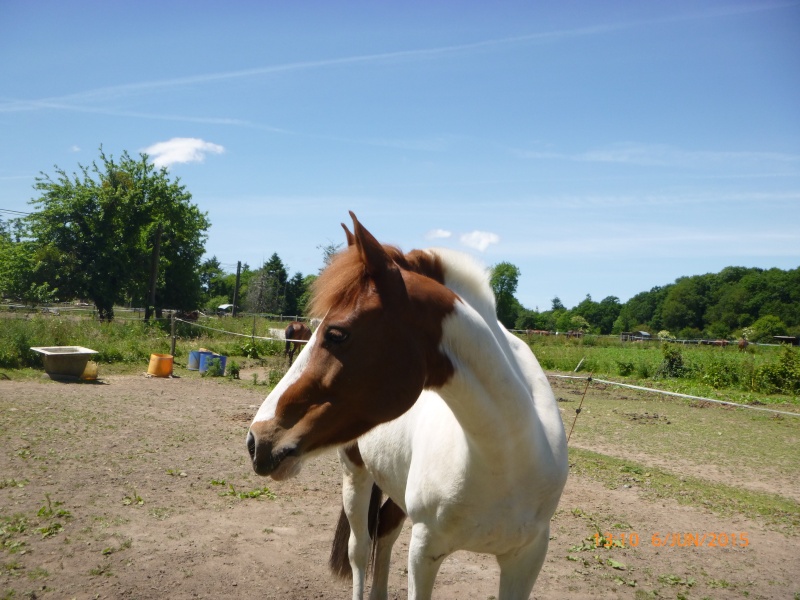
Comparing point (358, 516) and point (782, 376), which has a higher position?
point (782, 376)

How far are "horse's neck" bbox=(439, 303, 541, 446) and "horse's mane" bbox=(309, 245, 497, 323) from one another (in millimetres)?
127

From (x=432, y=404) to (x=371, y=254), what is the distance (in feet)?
3.52

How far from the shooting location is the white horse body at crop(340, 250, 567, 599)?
2.03 meters

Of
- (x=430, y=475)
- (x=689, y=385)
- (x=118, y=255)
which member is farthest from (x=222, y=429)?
(x=118, y=255)

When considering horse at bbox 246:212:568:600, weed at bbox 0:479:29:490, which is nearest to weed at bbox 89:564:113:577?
weed at bbox 0:479:29:490

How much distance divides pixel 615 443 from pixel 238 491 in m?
6.57

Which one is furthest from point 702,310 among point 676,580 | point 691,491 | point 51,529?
point 51,529

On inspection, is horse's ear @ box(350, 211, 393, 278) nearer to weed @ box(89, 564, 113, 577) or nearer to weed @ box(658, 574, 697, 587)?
weed @ box(89, 564, 113, 577)

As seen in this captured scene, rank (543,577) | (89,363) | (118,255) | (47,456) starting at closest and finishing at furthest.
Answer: (543,577) < (47,456) < (89,363) < (118,255)

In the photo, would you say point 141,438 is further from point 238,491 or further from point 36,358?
point 36,358

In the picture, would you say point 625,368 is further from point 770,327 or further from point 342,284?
point 770,327

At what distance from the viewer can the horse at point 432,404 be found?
185 cm

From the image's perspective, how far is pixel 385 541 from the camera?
362 cm

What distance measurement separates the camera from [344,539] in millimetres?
3812
